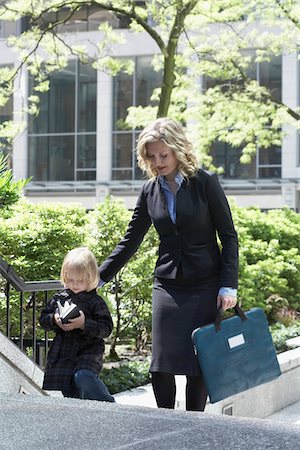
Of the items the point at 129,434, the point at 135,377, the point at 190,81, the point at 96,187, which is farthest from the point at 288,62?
the point at 129,434

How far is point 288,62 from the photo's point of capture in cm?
3353

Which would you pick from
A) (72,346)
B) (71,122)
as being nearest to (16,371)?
(72,346)

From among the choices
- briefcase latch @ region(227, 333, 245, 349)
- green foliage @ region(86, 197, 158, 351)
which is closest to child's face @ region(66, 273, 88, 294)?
briefcase latch @ region(227, 333, 245, 349)

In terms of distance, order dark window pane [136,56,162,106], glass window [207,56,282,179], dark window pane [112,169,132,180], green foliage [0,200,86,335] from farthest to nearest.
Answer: dark window pane [112,169,132,180], dark window pane [136,56,162,106], glass window [207,56,282,179], green foliage [0,200,86,335]

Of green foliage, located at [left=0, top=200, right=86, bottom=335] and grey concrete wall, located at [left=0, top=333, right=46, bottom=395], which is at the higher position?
green foliage, located at [left=0, top=200, right=86, bottom=335]

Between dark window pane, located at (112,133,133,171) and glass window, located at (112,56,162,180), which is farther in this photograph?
dark window pane, located at (112,133,133,171)

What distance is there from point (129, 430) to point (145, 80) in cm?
3264

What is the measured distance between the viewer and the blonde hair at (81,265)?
535 centimetres

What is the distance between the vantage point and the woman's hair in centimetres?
518

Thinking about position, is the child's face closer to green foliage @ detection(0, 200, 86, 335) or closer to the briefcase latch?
the briefcase latch

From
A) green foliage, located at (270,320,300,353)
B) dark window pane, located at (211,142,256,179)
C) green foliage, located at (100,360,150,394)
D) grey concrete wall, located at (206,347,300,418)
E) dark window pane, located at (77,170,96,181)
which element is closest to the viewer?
grey concrete wall, located at (206,347,300,418)

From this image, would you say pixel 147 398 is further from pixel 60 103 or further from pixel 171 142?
pixel 60 103

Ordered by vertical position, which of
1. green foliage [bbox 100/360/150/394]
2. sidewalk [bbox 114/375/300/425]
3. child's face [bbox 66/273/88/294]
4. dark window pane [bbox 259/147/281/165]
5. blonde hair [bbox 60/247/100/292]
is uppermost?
dark window pane [bbox 259/147/281/165]

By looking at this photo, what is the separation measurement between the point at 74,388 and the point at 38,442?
229 cm
